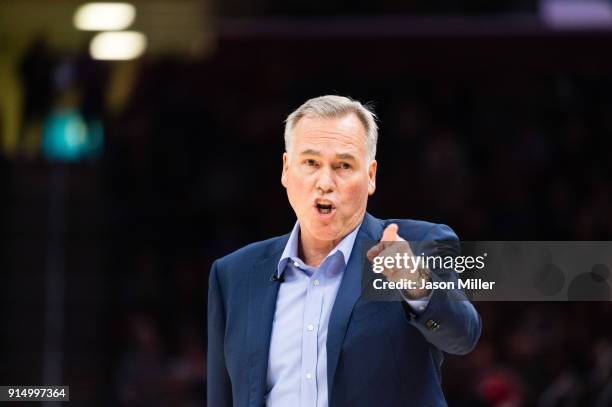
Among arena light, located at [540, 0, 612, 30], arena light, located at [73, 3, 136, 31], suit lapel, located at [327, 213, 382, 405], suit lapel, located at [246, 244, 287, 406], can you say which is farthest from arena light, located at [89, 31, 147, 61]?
suit lapel, located at [327, 213, 382, 405]

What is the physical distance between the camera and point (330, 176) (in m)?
2.55

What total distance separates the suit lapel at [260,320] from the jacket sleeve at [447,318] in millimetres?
346

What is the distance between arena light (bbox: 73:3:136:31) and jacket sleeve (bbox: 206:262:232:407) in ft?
19.6

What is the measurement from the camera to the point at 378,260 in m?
2.48

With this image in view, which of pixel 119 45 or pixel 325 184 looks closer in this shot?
pixel 325 184

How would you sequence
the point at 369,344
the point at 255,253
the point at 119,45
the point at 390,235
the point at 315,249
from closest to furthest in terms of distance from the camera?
the point at 390,235
the point at 369,344
the point at 315,249
the point at 255,253
the point at 119,45

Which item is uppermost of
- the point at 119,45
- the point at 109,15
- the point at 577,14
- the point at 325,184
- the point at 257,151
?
the point at 109,15

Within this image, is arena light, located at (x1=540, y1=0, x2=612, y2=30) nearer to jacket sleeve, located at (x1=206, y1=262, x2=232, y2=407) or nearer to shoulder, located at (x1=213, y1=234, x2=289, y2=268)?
shoulder, located at (x1=213, y1=234, x2=289, y2=268)

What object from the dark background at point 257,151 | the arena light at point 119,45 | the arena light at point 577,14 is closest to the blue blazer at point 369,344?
the dark background at point 257,151

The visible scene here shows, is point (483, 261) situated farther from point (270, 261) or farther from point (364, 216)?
point (270, 261)

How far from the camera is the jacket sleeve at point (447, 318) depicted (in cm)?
235

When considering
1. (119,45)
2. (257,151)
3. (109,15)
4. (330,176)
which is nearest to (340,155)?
(330,176)

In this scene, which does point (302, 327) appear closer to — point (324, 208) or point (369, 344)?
point (369, 344)

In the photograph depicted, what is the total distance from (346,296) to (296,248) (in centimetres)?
19
